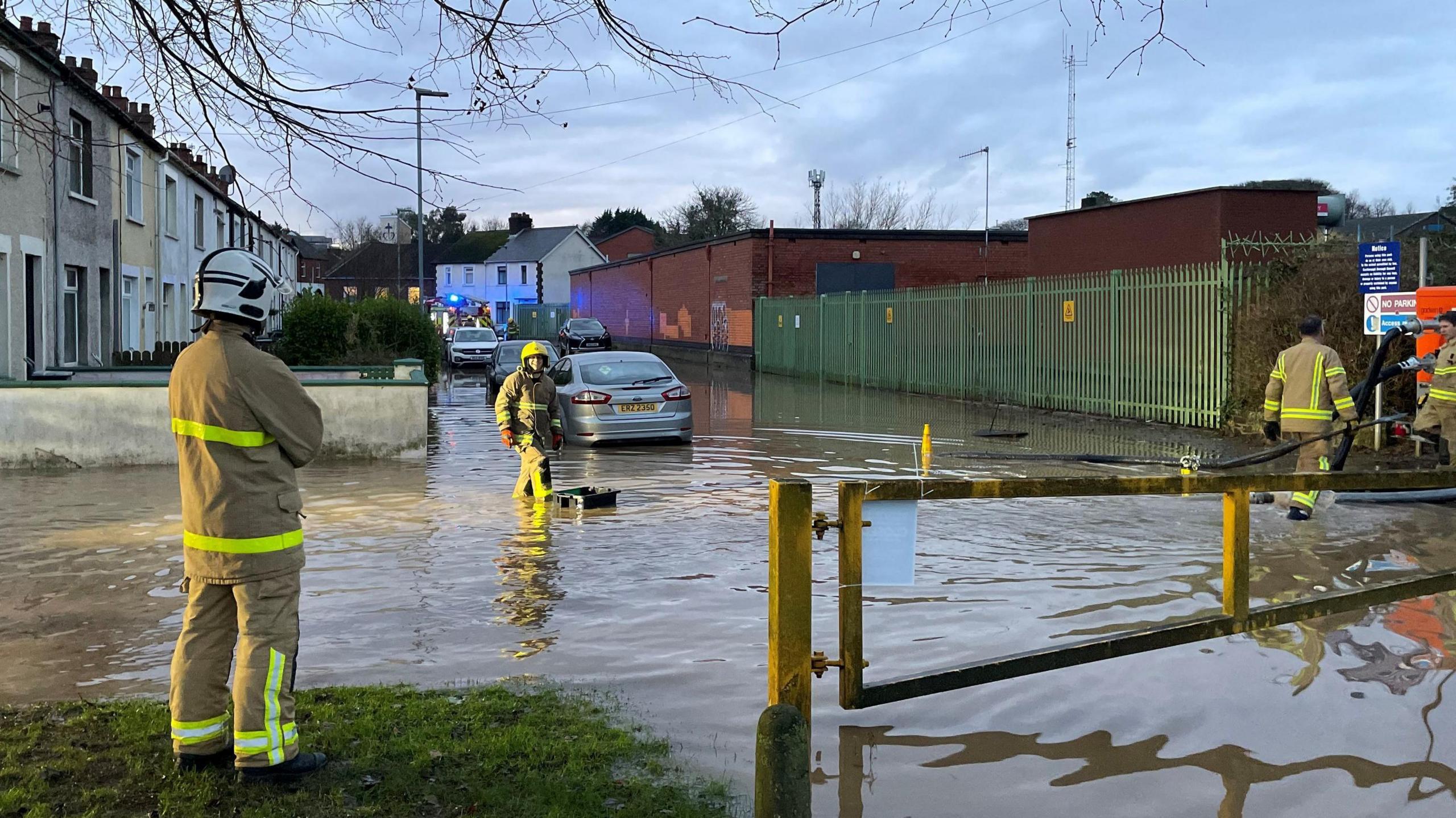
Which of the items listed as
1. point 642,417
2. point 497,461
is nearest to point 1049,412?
point 642,417

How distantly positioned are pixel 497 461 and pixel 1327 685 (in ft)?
36.5

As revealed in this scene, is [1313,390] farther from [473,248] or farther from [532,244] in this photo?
[473,248]

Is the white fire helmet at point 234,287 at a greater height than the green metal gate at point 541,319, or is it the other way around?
the green metal gate at point 541,319

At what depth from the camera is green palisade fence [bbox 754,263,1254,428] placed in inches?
719

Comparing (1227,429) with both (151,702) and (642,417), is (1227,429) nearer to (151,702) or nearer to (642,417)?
(642,417)

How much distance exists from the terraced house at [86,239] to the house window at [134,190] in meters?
0.05

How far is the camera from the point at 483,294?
339 ft

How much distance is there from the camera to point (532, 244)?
329ft

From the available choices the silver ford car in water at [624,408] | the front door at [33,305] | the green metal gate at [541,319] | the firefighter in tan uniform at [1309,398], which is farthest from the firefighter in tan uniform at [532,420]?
the green metal gate at [541,319]

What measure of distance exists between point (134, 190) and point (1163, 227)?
70.1 feet

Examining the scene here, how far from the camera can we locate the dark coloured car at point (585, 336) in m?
48.5

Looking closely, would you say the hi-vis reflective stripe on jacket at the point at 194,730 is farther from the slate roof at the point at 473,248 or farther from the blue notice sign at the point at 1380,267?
the slate roof at the point at 473,248

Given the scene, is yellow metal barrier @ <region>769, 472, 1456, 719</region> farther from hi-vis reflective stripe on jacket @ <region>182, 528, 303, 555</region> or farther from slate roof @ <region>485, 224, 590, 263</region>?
slate roof @ <region>485, 224, 590, 263</region>

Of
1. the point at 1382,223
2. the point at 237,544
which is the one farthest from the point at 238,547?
the point at 1382,223
